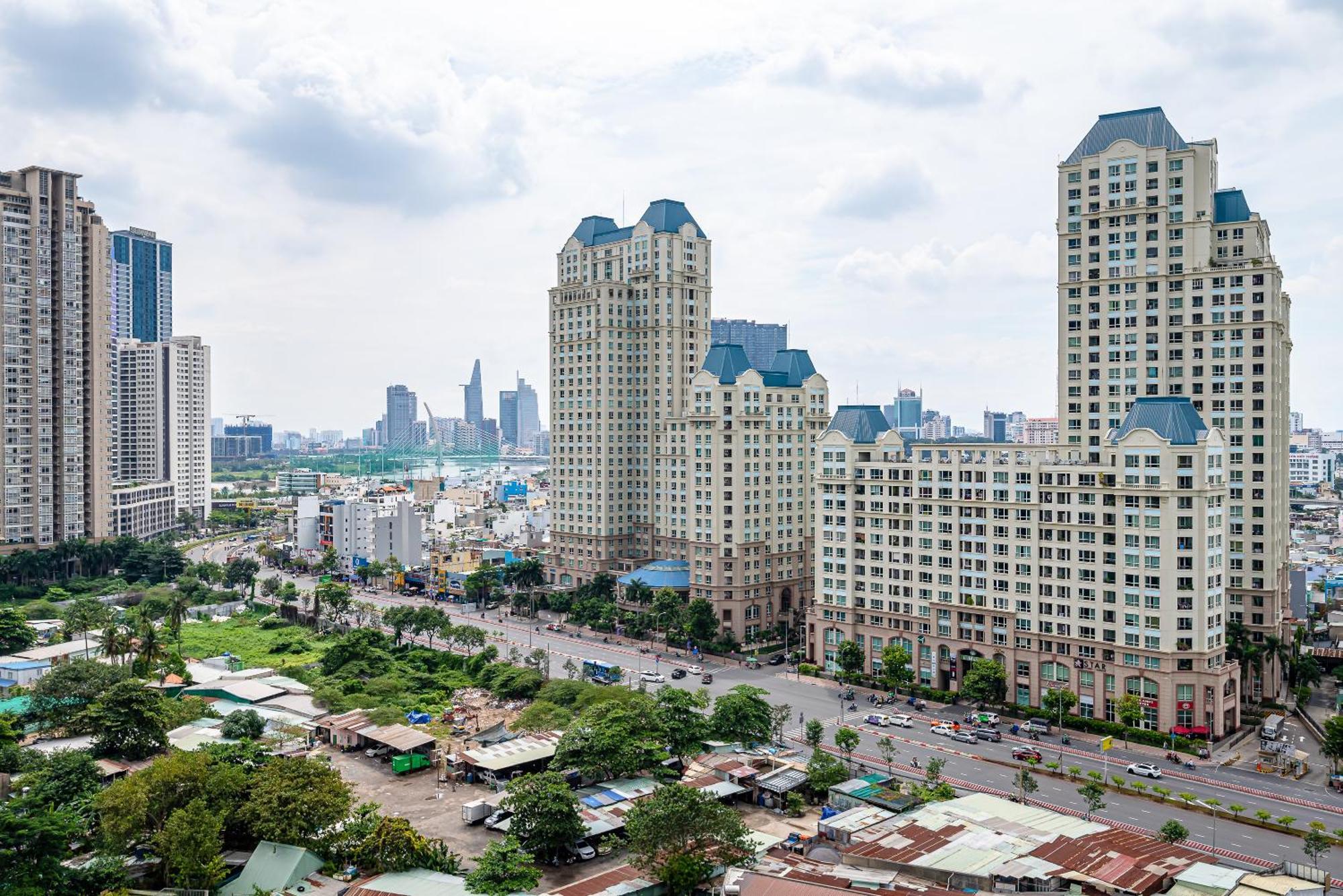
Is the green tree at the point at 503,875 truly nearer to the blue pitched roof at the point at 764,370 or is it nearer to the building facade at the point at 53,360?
the blue pitched roof at the point at 764,370

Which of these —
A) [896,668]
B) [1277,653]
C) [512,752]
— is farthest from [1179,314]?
[512,752]

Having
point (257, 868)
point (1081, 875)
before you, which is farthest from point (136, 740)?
point (1081, 875)

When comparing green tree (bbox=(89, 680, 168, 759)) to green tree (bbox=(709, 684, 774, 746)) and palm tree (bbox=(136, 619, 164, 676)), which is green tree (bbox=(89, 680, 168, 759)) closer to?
palm tree (bbox=(136, 619, 164, 676))

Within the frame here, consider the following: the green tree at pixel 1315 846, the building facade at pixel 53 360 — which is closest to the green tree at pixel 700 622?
the green tree at pixel 1315 846

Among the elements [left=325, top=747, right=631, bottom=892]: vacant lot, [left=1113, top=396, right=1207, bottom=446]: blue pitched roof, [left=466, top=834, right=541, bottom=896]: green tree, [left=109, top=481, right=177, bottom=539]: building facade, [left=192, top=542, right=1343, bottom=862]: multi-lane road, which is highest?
[left=1113, top=396, right=1207, bottom=446]: blue pitched roof

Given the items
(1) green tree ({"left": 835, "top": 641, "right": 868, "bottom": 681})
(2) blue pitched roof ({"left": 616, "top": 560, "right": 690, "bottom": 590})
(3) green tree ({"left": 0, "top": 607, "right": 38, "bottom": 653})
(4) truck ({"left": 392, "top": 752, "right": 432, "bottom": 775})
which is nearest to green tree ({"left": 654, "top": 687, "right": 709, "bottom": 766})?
(4) truck ({"left": 392, "top": 752, "right": 432, "bottom": 775})

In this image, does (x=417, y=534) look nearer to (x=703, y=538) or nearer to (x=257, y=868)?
(x=703, y=538)
